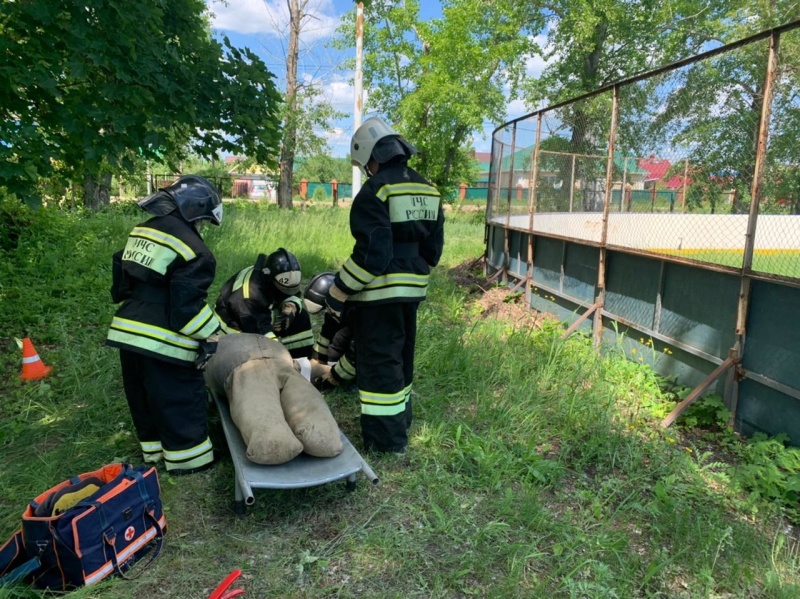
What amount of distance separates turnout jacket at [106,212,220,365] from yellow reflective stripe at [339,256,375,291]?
0.79 metres

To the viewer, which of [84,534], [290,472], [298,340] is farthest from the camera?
[298,340]

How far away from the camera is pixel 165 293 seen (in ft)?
10.2

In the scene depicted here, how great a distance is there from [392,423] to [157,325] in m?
1.56

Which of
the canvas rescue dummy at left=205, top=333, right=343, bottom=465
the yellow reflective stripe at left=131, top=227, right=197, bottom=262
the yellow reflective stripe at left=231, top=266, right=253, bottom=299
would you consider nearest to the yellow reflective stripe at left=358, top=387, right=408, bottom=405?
the canvas rescue dummy at left=205, top=333, right=343, bottom=465

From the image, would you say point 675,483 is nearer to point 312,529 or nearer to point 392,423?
point 392,423

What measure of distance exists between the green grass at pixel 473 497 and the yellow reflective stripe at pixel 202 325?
2.95 feet

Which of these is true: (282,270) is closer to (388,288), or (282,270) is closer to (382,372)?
(388,288)

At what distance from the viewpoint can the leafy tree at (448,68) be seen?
18.4 m

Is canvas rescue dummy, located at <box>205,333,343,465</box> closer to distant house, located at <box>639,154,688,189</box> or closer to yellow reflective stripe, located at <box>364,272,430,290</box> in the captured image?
yellow reflective stripe, located at <box>364,272,430,290</box>

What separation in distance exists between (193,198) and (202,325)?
0.74m

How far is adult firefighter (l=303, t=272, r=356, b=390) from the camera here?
14.4 feet

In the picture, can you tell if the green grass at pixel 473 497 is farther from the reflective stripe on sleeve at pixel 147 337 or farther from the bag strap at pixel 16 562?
the reflective stripe on sleeve at pixel 147 337

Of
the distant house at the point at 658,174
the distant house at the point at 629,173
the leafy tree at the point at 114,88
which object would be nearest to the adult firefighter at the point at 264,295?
the leafy tree at the point at 114,88

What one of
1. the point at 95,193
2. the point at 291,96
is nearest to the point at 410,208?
the point at 95,193
